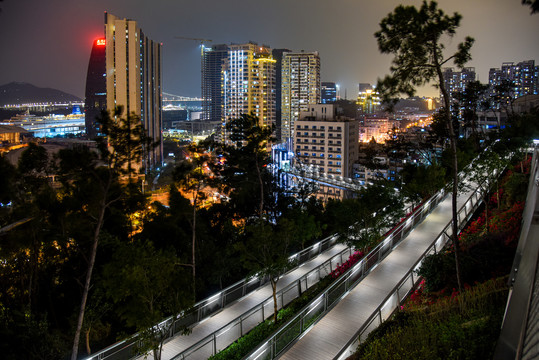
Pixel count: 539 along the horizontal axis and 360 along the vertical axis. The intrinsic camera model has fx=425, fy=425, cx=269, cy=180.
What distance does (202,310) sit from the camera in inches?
448

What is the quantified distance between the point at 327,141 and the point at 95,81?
278ft

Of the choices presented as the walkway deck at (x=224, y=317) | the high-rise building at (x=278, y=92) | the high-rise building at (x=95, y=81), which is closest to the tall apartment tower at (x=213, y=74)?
the high-rise building at (x=278, y=92)

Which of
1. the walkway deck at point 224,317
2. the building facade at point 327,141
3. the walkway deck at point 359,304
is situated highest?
the building facade at point 327,141

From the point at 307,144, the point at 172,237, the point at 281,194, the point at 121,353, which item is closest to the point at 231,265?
the point at 172,237

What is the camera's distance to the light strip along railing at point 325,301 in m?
8.14

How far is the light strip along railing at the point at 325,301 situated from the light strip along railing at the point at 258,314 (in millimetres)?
90

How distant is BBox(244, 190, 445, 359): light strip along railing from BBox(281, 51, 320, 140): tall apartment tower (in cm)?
11524

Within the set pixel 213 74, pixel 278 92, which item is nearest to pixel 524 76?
pixel 278 92

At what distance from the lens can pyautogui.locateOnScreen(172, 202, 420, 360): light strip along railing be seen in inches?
364

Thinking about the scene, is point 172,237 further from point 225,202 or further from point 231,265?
point 225,202

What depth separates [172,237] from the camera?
1582cm

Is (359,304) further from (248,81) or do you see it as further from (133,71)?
(248,81)

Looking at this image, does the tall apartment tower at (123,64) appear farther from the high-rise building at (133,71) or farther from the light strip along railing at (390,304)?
the light strip along railing at (390,304)

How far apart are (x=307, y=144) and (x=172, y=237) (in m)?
58.3
